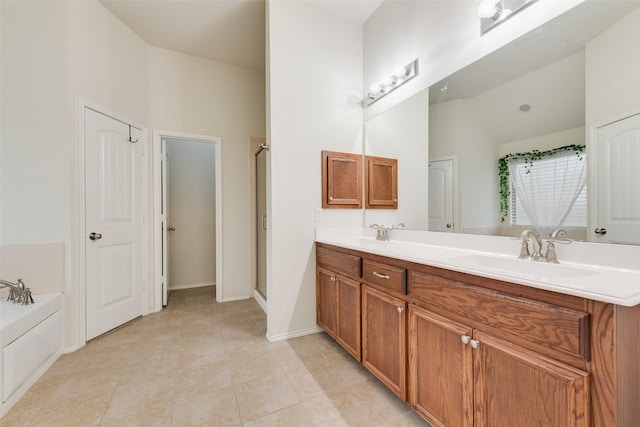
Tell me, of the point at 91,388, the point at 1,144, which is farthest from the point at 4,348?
the point at 1,144

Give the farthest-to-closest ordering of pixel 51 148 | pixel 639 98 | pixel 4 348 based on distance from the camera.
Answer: pixel 51 148, pixel 4 348, pixel 639 98

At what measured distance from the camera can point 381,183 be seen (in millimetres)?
2328

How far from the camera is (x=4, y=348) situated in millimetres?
1412

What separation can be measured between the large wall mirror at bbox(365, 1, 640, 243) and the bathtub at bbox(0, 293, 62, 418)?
2.61 meters

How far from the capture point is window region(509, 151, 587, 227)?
114 cm

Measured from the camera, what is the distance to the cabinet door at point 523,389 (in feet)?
2.38

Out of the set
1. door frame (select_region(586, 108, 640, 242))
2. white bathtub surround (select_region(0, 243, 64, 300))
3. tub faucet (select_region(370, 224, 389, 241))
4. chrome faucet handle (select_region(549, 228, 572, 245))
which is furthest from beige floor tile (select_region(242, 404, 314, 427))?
white bathtub surround (select_region(0, 243, 64, 300))

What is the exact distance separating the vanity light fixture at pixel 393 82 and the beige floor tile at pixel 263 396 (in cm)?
233

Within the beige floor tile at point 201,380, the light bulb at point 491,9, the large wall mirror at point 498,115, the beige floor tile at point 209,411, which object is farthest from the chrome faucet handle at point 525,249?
the beige floor tile at point 201,380

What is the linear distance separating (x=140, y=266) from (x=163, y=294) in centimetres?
43

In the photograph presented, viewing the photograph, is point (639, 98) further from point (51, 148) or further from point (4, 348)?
point (51, 148)

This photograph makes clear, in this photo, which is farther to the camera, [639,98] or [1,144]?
[1,144]

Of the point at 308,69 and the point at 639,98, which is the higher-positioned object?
the point at 308,69

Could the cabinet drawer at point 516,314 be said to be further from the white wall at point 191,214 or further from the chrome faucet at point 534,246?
the white wall at point 191,214
